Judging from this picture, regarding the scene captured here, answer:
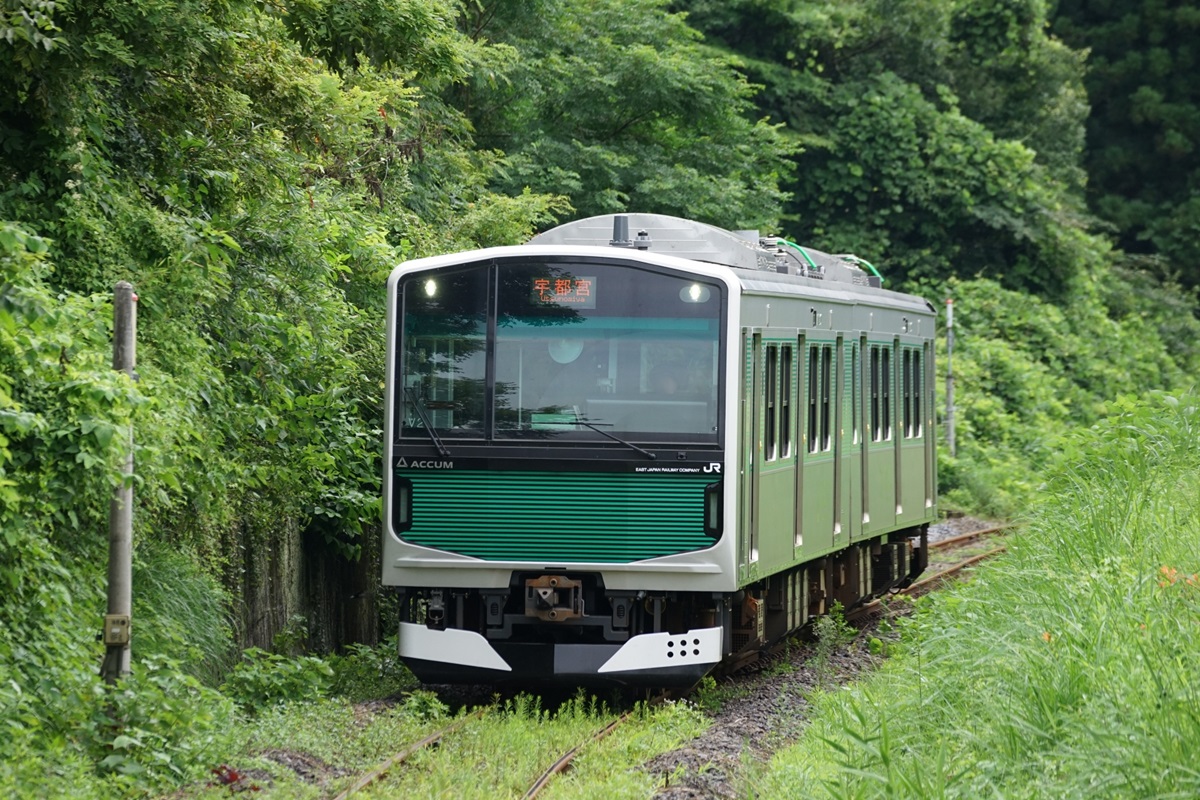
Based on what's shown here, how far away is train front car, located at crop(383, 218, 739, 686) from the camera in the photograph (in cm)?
1091

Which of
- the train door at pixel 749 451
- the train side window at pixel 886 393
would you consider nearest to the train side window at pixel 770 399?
the train door at pixel 749 451

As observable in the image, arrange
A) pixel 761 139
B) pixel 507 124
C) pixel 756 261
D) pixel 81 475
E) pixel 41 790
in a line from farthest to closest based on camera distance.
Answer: pixel 761 139 < pixel 507 124 < pixel 756 261 < pixel 81 475 < pixel 41 790

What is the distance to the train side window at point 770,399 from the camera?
39.2 ft

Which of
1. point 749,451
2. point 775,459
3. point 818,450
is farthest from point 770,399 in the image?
point 818,450

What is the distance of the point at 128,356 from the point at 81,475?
1.92 feet

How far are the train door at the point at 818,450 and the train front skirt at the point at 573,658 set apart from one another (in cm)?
221

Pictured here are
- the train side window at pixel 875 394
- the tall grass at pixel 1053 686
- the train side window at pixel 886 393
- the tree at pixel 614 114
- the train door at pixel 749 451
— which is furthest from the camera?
the tree at pixel 614 114

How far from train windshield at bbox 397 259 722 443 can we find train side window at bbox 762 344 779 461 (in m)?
1.04

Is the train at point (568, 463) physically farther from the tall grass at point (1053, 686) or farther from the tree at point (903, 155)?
the tree at point (903, 155)

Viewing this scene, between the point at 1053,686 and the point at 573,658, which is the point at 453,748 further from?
the point at 1053,686

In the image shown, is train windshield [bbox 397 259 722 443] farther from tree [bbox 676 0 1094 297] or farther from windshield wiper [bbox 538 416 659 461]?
tree [bbox 676 0 1094 297]

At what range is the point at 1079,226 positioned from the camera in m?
40.1

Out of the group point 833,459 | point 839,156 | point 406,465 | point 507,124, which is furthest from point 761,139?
point 406,465

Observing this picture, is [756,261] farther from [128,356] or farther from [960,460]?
[960,460]
